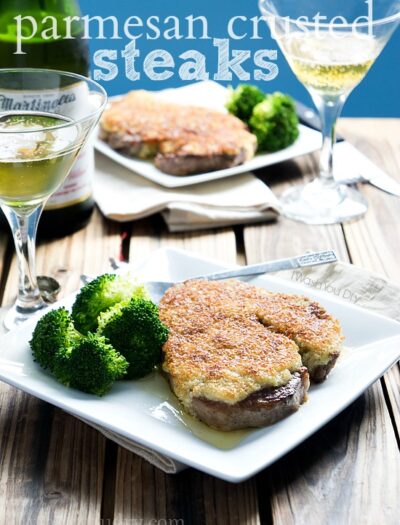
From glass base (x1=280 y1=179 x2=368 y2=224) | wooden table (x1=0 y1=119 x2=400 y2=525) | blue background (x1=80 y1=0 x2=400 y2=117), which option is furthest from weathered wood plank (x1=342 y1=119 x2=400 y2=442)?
blue background (x1=80 y1=0 x2=400 y2=117)

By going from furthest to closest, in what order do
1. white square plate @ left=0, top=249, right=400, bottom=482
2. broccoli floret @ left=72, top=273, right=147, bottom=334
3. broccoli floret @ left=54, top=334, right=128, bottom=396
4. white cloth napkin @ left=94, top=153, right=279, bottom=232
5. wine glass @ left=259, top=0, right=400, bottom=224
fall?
white cloth napkin @ left=94, top=153, right=279, bottom=232, wine glass @ left=259, top=0, right=400, bottom=224, broccoli floret @ left=72, top=273, right=147, bottom=334, broccoli floret @ left=54, top=334, right=128, bottom=396, white square plate @ left=0, top=249, right=400, bottom=482

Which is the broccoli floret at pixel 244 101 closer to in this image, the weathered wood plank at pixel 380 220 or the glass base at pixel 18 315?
the weathered wood plank at pixel 380 220

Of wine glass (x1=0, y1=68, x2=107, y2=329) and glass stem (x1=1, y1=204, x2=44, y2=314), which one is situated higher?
wine glass (x1=0, y1=68, x2=107, y2=329)

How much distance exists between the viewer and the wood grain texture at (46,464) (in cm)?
156

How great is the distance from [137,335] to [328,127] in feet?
4.27

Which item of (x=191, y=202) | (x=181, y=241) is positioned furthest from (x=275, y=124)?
(x=181, y=241)

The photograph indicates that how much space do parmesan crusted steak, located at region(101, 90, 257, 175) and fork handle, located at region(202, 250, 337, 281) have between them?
76 centimetres

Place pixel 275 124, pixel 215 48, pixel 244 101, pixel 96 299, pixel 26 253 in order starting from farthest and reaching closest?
1. pixel 215 48
2. pixel 244 101
3. pixel 275 124
4. pixel 26 253
5. pixel 96 299

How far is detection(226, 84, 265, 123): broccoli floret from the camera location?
315 centimetres

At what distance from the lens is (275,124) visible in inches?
118

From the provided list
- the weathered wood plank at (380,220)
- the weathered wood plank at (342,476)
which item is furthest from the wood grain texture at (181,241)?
the weathered wood plank at (342,476)

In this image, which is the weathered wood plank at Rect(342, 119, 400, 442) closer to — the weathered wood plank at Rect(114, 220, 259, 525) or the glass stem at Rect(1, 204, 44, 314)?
the weathered wood plank at Rect(114, 220, 259, 525)

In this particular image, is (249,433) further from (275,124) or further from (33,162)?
(275,124)

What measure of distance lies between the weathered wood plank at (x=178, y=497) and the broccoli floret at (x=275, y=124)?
1570 millimetres
